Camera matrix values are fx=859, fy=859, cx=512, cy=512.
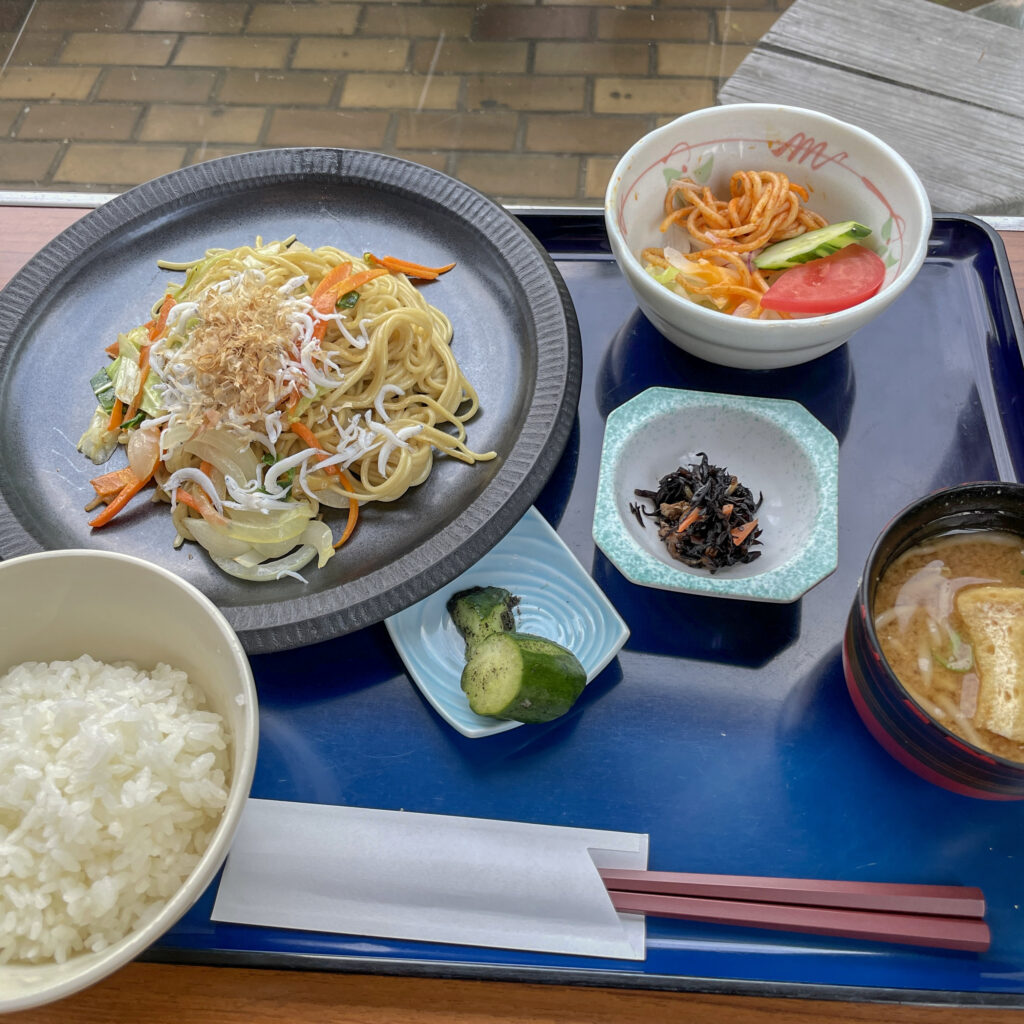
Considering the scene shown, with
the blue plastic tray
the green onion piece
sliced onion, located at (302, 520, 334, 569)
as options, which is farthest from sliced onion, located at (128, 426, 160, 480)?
the blue plastic tray

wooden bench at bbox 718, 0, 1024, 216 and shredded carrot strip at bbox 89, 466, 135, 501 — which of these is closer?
shredded carrot strip at bbox 89, 466, 135, 501

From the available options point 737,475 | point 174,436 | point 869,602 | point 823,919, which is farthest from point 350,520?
point 823,919

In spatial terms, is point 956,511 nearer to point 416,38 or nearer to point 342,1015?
point 342,1015

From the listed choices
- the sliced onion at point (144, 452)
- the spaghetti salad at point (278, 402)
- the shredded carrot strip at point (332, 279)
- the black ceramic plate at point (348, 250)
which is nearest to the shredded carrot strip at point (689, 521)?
the black ceramic plate at point (348, 250)

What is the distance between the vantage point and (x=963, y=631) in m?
1.30

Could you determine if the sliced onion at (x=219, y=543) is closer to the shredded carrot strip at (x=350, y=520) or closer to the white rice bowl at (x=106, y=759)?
the shredded carrot strip at (x=350, y=520)

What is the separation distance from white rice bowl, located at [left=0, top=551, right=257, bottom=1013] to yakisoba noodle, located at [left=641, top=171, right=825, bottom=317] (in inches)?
43.5

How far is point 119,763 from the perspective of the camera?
3.60ft

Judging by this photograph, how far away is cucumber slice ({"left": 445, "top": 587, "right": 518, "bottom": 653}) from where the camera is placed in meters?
1.43

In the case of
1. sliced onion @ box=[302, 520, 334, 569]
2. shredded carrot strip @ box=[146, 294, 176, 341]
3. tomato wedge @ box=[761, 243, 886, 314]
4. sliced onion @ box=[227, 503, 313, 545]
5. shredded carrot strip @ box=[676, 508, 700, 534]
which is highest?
tomato wedge @ box=[761, 243, 886, 314]

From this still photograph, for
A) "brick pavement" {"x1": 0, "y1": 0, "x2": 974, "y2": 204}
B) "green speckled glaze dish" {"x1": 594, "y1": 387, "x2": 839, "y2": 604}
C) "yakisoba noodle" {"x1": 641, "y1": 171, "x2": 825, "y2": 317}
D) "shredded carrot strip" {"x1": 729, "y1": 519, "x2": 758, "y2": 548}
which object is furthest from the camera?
"brick pavement" {"x1": 0, "y1": 0, "x2": 974, "y2": 204}

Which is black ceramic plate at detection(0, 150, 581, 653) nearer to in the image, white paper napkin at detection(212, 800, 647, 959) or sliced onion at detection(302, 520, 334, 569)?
sliced onion at detection(302, 520, 334, 569)

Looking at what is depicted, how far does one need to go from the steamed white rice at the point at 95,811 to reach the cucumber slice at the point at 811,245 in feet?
4.33

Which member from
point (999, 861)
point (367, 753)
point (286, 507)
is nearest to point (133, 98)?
point (286, 507)
